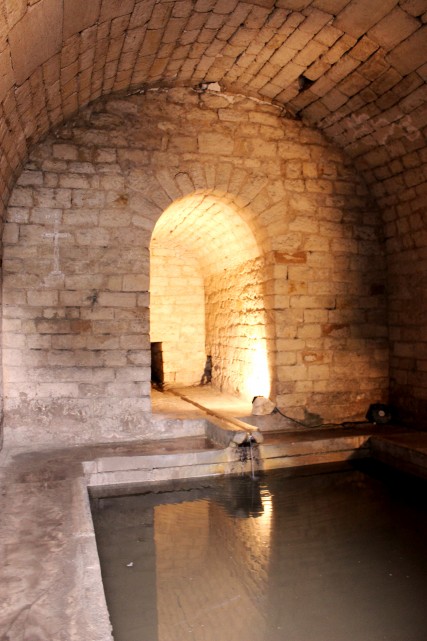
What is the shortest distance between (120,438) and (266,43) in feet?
13.6

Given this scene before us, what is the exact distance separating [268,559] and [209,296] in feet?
19.0

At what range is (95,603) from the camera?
2.30m

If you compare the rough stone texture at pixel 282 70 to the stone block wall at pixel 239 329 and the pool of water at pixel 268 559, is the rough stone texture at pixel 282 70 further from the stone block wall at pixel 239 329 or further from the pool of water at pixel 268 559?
the pool of water at pixel 268 559

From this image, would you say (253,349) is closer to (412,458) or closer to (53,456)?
(412,458)

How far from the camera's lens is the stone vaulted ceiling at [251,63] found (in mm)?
3662

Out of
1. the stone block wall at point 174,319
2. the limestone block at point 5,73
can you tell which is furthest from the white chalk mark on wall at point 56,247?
the stone block wall at point 174,319

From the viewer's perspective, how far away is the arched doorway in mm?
6645

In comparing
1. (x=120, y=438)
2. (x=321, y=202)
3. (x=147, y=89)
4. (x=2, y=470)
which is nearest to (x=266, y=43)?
(x=147, y=89)

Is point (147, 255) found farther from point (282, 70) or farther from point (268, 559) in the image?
point (268, 559)

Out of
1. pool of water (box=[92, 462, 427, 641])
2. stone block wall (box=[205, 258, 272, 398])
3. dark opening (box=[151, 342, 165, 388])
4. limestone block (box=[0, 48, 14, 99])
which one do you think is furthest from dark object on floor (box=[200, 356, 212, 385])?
limestone block (box=[0, 48, 14, 99])

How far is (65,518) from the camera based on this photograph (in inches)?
131

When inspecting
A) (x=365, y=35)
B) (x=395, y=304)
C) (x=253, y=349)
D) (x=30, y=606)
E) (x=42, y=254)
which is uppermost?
(x=365, y=35)

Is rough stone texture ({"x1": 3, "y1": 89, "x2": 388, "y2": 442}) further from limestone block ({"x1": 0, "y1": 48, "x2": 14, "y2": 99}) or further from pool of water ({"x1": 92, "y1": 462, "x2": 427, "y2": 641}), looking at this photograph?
limestone block ({"x1": 0, "y1": 48, "x2": 14, "y2": 99})

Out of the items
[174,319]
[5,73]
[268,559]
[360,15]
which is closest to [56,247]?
[5,73]
